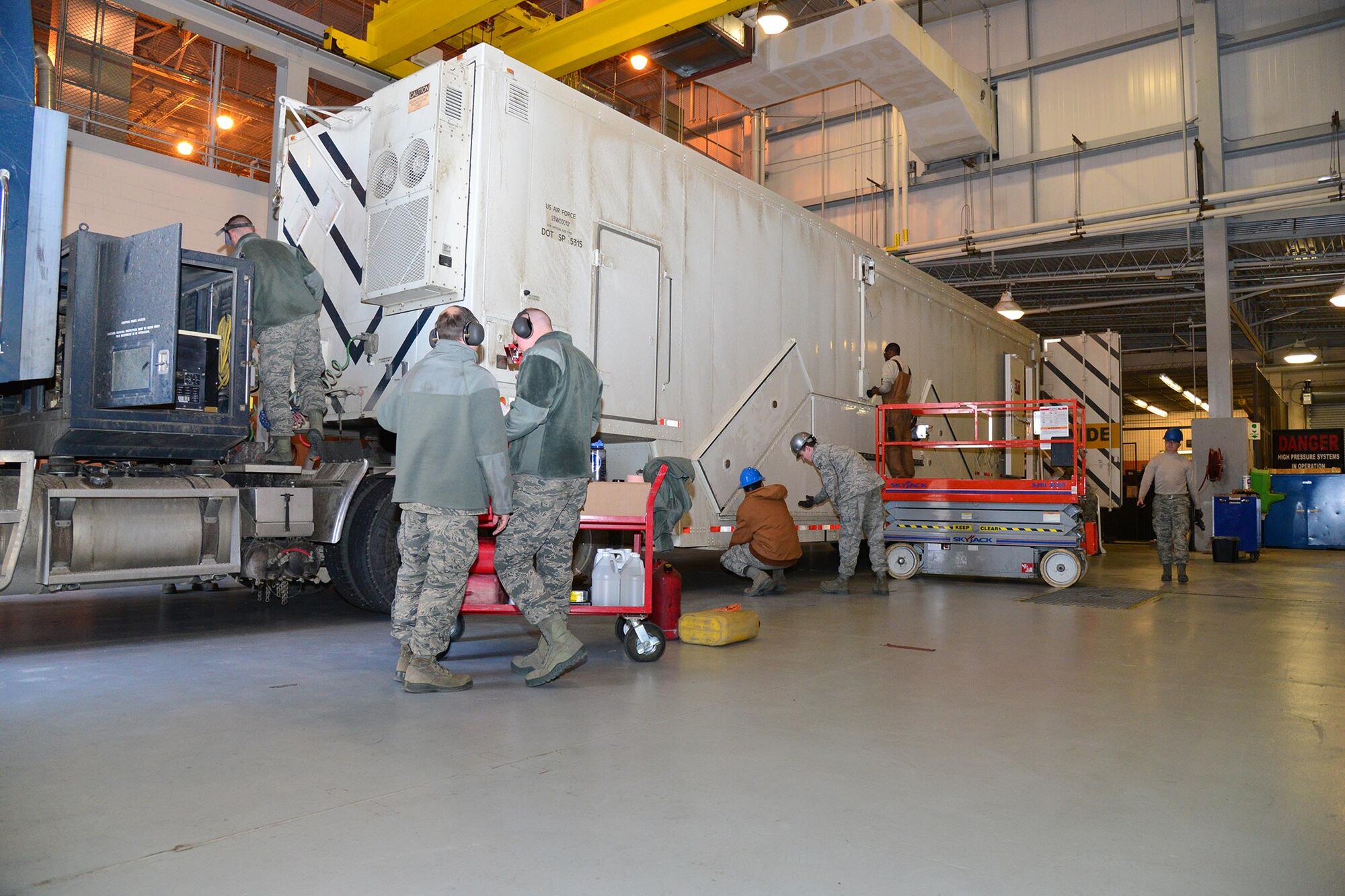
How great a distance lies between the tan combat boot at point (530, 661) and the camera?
177 inches

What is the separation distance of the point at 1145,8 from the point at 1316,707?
16412 millimetres

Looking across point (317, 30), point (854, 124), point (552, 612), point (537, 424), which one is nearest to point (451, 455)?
point (537, 424)

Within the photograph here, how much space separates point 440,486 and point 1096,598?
6909mm

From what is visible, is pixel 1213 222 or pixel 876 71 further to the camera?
pixel 1213 222

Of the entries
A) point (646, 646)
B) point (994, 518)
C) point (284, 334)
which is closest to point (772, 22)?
point (994, 518)

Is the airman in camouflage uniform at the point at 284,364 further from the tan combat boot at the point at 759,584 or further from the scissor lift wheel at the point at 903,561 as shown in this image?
the scissor lift wheel at the point at 903,561

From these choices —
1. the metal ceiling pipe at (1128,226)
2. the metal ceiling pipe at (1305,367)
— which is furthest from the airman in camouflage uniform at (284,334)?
the metal ceiling pipe at (1305,367)

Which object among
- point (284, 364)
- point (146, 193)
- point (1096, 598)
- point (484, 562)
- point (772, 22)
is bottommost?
point (1096, 598)

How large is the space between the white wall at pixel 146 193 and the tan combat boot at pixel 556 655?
813 cm

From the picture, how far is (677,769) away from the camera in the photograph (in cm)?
304

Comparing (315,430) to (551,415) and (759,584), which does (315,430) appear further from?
(759,584)

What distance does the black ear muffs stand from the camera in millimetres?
4625

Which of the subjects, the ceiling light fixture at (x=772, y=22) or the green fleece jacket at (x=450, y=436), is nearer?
the green fleece jacket at (x=450, y=436)

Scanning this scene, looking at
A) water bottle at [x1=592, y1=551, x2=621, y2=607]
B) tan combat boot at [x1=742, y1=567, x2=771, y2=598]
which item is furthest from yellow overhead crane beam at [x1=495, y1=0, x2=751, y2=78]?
water bottle at [x1=592, y1=551, x2=621, y2=607]
